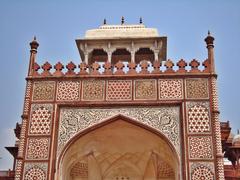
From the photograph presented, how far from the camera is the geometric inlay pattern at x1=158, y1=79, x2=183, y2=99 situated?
11281mm

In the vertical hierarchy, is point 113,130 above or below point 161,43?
below

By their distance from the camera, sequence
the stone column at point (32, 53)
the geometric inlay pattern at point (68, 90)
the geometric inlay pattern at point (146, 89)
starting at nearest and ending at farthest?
1. the geometric inlay pattern at point (146, 89)
2. the geometric inlay pattern at point (68, 90)
3. the stone column at point (32, 53)

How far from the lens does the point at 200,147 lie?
10.6 m

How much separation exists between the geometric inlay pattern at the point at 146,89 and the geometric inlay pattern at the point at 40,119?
2.18 m

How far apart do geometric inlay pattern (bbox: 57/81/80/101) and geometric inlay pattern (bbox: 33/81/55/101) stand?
0.18 meters

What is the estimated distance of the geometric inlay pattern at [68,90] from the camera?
450 inches

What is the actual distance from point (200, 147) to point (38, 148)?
380cm

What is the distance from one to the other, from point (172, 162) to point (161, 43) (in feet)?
15.8

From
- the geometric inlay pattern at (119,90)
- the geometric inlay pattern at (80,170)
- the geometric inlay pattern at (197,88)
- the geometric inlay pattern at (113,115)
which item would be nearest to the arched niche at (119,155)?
the geometric inlay pattern at (80,170)

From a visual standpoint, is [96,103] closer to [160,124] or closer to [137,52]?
[160,124]

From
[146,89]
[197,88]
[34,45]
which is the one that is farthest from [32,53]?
[197,88]

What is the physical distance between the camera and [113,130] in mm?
11820

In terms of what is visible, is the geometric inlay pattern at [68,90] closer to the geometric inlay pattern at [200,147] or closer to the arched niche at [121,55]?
the geometric inlay pattern at [200,147]

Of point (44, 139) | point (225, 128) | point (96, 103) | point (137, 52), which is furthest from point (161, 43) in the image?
point (44, 139)
